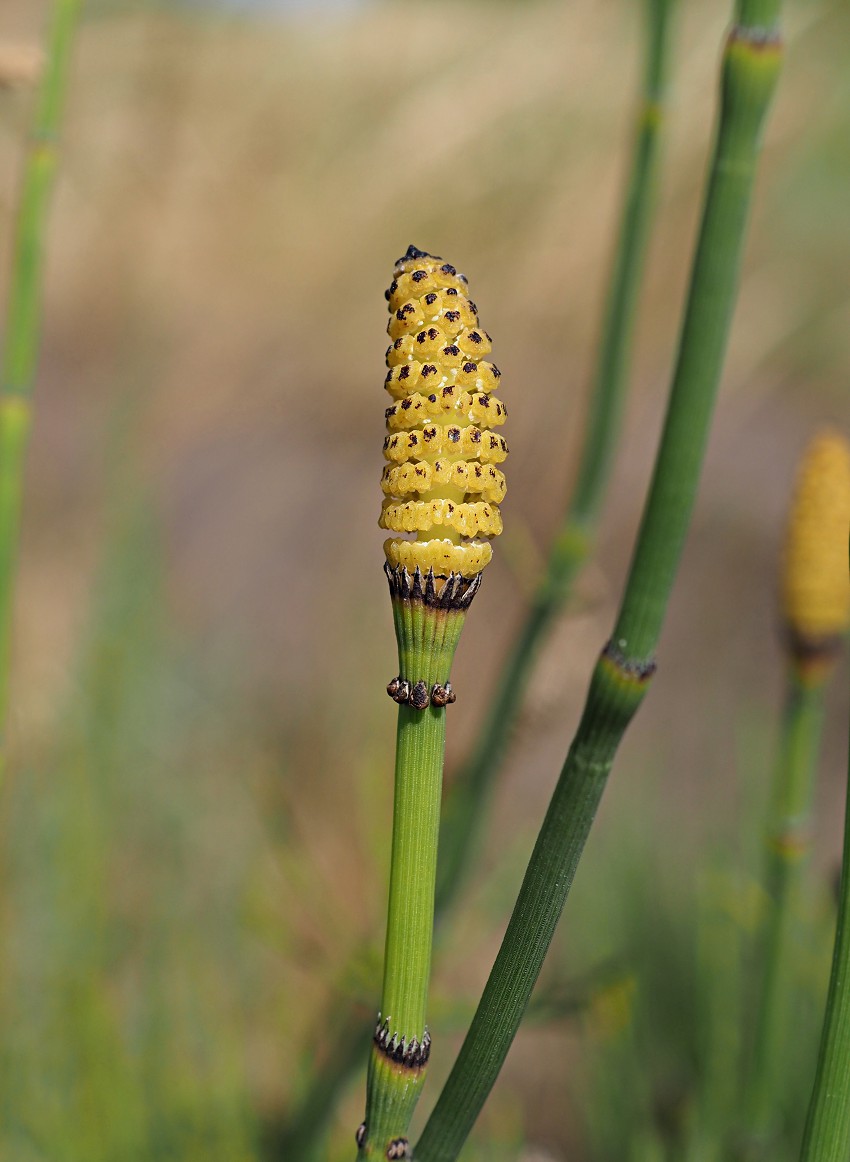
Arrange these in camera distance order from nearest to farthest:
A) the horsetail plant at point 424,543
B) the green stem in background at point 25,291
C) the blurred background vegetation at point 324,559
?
the horsetail plant at point 424,543 → the green stem in background at point 25,291 → the blurred background vegetation at point 324,559

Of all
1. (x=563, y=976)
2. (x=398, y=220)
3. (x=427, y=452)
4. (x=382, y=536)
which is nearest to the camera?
(x=427, y=452)

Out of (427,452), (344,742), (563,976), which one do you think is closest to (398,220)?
(344,742)

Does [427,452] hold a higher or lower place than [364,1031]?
higher

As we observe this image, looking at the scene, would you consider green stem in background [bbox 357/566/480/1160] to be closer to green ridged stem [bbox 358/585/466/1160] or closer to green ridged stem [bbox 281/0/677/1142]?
green ridged stem [bbox 358/585/466/1160]

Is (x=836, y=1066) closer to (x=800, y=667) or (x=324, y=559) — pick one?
(x=800, y=667)

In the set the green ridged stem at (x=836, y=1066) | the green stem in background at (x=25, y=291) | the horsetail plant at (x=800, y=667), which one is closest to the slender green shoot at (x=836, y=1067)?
the green ridged stem at (x=836, y=1066)

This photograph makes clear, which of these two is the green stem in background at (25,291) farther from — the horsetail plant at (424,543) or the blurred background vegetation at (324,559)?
the horsetail plant at (424,543)

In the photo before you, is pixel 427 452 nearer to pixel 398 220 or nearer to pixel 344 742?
pixel 344 742

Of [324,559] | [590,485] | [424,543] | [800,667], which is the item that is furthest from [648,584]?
[324,559]
